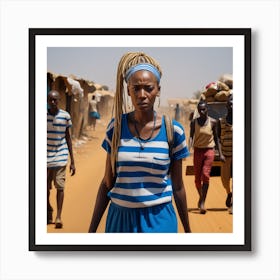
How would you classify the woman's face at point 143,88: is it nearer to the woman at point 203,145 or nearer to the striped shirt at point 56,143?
the woman at point 203,145

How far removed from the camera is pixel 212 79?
3107mm

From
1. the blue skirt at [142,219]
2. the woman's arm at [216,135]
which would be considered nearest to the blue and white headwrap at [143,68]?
the woman's arm at [216,135]

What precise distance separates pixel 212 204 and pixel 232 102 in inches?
22.2

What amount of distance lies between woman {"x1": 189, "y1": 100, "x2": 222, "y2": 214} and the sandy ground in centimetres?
3

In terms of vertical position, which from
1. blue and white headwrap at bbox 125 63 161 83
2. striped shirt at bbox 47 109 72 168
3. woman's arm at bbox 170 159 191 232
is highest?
blue and white headwrap at bbox 125 63 161 83

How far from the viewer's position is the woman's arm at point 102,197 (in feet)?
10.2

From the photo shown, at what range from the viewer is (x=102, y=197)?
312 cm

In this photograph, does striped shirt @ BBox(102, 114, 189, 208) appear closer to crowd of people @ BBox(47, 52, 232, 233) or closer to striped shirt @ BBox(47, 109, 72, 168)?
crowd of people @ BBox(47, 52, 232, 233)

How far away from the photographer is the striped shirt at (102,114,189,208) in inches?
122

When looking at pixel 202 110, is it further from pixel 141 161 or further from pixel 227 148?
pixel 141 161

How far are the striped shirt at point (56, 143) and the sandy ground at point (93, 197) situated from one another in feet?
0.23

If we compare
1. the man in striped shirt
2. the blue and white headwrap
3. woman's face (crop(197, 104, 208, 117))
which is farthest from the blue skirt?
the blue and white headwrap

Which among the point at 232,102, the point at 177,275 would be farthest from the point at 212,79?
the point at 177,275
